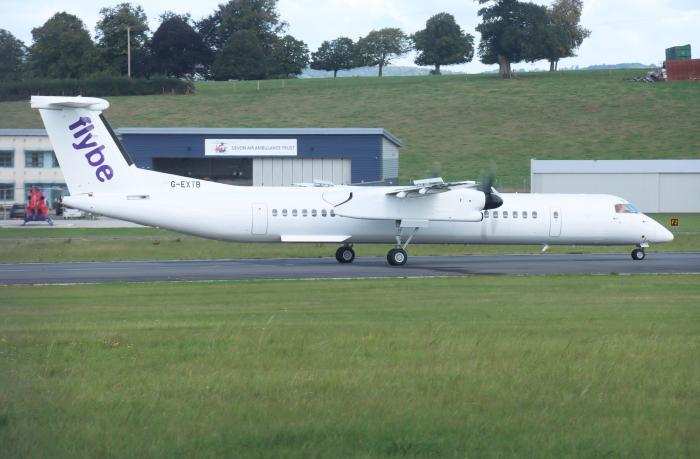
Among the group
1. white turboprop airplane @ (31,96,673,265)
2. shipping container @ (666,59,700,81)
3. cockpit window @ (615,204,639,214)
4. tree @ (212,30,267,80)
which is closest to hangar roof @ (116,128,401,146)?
white turboprop airplane @ (31,96,673,265)

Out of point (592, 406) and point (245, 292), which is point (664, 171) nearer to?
point (245, 292)

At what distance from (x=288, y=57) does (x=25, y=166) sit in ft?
273

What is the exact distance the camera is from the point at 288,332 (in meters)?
15.8

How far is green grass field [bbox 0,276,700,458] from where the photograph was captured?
912 cm

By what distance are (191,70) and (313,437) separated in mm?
100543

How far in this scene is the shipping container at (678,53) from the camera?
139375mm

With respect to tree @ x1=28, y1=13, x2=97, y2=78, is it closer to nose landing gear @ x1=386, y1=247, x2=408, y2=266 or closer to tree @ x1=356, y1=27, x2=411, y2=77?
nose landing gear @ x1=386, y1=247, x2=408, y2=266

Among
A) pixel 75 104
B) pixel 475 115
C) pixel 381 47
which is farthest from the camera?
pixel 381 47

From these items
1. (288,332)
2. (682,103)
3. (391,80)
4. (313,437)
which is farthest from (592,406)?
(391,80)

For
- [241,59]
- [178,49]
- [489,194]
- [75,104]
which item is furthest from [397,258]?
[241,59]

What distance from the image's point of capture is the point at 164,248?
41.4 metres

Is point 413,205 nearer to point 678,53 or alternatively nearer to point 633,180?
point 633,180

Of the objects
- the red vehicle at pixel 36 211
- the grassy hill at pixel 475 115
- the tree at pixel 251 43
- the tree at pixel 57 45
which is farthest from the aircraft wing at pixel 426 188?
the tree at pixel 251 43

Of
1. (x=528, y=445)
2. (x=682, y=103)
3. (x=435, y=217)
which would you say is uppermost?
(x=682, y=103)
